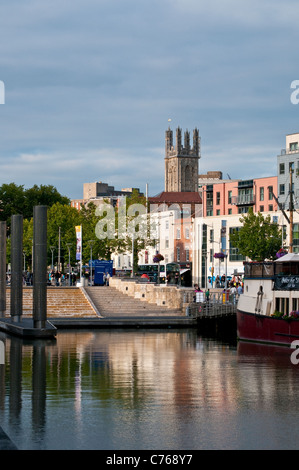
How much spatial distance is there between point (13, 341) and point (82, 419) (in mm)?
24533

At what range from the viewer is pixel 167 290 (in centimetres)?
6925

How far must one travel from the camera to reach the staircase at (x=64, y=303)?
211 ft

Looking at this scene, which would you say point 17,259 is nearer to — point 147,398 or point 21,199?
point 147,398

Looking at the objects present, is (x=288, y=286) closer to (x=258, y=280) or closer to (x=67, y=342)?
(x=258, y=280)

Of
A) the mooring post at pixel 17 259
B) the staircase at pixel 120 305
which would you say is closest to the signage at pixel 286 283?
the mooring post at pixel 17 259

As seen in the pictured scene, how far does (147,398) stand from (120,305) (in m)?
45.2

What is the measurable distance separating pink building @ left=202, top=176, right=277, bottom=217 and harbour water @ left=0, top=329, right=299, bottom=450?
81.5m

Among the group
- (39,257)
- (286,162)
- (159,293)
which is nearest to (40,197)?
(286,162)

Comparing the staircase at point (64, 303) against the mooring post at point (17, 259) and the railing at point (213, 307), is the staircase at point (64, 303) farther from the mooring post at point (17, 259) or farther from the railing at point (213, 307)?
the mooring post at point (17, 259)

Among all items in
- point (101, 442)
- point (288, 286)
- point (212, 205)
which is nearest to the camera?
point (101, 442)

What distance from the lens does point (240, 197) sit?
419 ft

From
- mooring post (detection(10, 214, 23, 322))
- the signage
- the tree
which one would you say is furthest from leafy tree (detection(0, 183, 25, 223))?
the signage

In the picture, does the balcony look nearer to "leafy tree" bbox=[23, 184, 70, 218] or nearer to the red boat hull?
"leafy tree" bbox=[23, 184, 70, 218]
